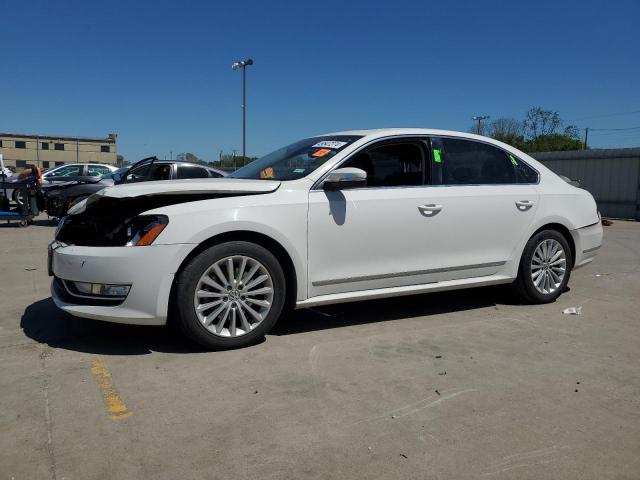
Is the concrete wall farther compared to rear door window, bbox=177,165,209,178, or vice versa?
the concrete wall

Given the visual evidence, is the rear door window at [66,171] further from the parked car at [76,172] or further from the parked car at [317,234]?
the parked car at [317,234]

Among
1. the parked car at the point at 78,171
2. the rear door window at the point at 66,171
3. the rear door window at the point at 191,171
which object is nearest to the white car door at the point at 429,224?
the rear door window at the point at 191,171

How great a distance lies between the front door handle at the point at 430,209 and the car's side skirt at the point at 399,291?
597 mm

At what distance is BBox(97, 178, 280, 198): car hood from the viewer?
12.5 feet

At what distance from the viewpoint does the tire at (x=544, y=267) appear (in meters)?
5.29

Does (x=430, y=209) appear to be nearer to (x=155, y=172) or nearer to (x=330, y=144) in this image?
(x=330, y=144)

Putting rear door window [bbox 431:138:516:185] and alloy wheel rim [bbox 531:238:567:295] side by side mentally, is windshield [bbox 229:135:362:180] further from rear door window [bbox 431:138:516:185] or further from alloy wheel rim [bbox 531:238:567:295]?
alloy wheel rim [bbox 531:238:567:295]

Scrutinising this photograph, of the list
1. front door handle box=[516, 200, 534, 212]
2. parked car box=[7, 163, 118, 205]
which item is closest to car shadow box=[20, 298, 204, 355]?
front door handle box=[516, 200, 534, 212]

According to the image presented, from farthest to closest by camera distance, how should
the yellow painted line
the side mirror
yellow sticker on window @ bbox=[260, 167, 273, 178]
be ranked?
yellow sticker on window @ bbox=[260, 167, 273, 178] → the side mirror → the yellow painted line

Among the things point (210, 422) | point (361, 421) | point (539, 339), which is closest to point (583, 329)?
point (539, 339)

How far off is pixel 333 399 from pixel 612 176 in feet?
59.5

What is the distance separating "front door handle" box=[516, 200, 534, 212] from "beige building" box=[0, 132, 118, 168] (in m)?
71.9

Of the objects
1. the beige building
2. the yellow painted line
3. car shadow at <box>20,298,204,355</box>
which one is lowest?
the yellow painted line

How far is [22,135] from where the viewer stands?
237 feet
